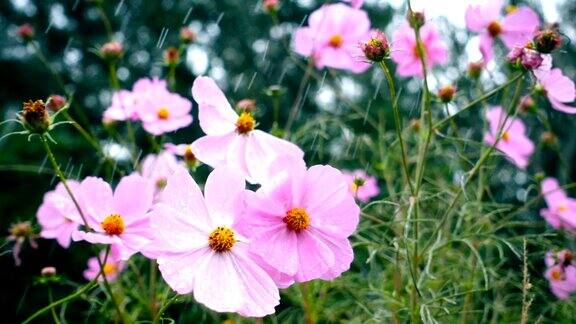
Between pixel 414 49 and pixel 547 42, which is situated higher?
pixel 547 42

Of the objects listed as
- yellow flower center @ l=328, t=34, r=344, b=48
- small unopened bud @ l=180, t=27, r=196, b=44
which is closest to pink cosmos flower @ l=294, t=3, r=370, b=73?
yellow flower center @ l=328, t=34, r=344, b=48

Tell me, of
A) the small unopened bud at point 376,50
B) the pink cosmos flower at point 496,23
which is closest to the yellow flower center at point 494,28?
the pink cosmos flower at point 496,23

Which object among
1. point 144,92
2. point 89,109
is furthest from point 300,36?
point 89,109

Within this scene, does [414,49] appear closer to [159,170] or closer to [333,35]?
[333,35]

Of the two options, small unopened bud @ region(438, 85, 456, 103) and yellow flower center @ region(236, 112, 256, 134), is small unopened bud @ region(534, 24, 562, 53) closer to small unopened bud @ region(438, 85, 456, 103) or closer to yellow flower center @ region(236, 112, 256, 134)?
small unopened bud @ region(438, 85, 456, 103)

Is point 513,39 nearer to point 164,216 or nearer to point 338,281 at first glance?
point 338,281

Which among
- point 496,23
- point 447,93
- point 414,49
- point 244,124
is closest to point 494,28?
point 496,23
